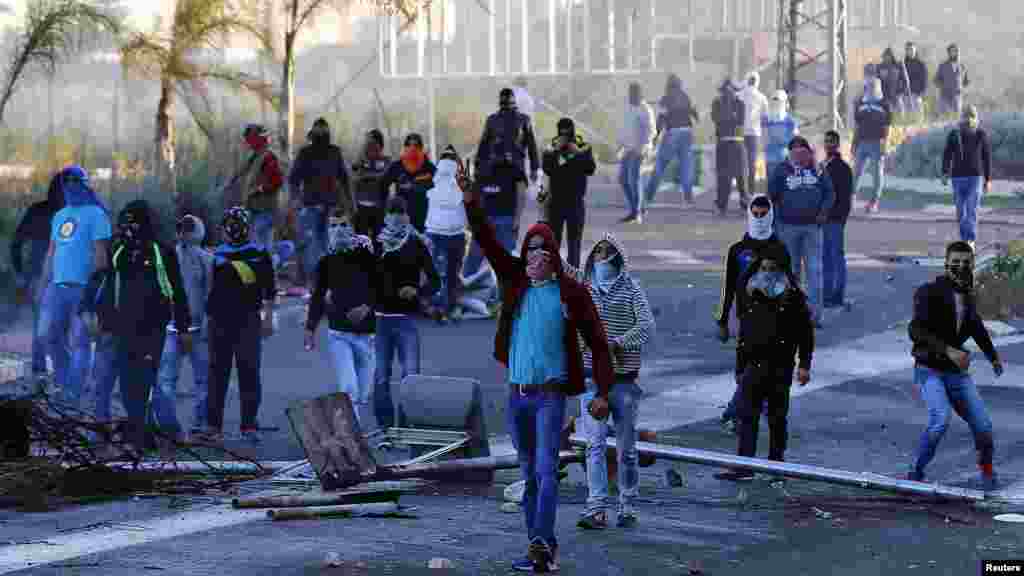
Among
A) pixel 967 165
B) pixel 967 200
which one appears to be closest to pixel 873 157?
pixel 967 200

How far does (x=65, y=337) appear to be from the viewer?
15.8m

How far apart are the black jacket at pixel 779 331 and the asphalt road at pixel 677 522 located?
808 mm

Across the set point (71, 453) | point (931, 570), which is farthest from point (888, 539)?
point (71, 453)

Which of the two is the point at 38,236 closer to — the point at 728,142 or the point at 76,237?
the point at 76,237

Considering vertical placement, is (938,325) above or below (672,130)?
below

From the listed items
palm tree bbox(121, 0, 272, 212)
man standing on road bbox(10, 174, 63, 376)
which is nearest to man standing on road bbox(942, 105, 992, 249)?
palm tree bbox(121, 0, 272, 212)

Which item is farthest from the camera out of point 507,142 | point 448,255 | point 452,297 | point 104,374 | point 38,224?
point 507,142

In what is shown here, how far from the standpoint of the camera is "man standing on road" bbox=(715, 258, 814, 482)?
12852 millimetres

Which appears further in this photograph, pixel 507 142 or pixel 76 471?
pixel 507 142

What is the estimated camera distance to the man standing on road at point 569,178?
818 inches

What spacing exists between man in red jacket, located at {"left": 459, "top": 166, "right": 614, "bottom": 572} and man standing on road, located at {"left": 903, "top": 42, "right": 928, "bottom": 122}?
30344 mm

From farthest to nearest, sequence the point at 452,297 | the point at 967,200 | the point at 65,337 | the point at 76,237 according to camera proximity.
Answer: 1. the point at 967,200
2. the point at 452,297
3. the point at 65,337
4. the point at 76,237

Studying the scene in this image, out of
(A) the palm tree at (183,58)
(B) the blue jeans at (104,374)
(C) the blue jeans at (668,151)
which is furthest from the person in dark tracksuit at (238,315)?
(C) the blue jeans at (668,151)

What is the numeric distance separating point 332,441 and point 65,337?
4602 millimetres
